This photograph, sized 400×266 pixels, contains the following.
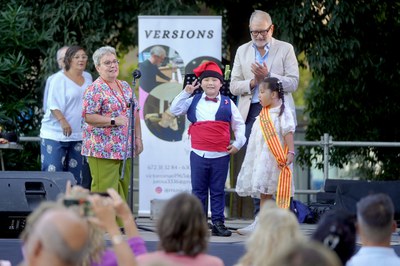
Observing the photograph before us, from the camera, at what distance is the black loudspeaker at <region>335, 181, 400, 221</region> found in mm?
9008

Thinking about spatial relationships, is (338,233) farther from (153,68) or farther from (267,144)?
(153,68)

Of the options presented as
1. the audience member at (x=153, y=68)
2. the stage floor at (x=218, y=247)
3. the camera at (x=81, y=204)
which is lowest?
the stage floor at (x=218, y=247)

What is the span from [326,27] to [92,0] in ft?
9.03

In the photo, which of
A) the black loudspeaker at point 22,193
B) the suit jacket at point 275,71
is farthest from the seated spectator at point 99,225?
the suit jacket at point 275,71

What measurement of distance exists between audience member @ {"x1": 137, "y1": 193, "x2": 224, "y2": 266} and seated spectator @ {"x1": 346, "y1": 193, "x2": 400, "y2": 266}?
77 centimetres

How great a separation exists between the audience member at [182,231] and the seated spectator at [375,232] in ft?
2.53

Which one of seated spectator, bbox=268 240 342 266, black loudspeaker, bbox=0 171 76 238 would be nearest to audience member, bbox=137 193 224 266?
seated spectator, bbox=268 240 342 266

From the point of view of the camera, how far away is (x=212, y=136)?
9.18 m

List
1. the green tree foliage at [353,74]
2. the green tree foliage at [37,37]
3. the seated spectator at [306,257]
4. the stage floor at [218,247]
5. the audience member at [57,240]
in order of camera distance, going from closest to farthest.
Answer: the seated spectator at [306,257] → the audience member at [57,240] → the stage floor at [218,247] → the green tree foliage at [37,37] → the green tree foliage at [353,74]

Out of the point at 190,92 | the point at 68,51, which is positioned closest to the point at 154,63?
the point at 68,51

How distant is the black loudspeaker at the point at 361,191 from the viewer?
9008 millimetres

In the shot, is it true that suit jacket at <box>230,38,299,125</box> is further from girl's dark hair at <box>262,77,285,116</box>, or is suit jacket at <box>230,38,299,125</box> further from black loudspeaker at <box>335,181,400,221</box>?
black loudspeaker at <box>335,181,400,221</box>

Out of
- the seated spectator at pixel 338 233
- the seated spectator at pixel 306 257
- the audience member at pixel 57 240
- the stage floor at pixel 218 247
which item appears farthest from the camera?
the stage floor at pixel 218 247

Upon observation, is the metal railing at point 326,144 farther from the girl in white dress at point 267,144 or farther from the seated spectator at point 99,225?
the seated spectator at point 99,225
